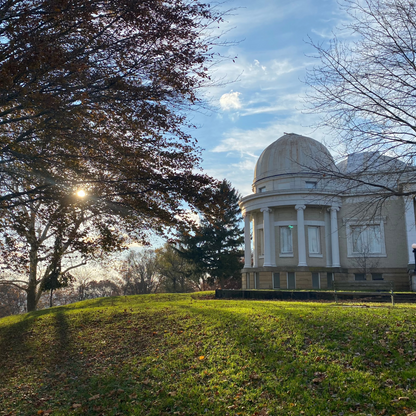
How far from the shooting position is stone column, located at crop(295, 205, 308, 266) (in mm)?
29516

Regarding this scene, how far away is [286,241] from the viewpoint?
101ft

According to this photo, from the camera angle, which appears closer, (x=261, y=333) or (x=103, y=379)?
(x=103, y=379)

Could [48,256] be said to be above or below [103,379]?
above

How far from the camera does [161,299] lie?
896 inches

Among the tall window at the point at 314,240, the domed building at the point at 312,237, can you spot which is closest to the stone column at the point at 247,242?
the domed building at the point at 312,237

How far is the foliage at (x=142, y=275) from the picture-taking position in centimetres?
5334

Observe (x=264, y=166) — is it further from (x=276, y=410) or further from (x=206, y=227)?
(x=276, y=410)

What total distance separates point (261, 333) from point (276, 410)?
11.0 ft

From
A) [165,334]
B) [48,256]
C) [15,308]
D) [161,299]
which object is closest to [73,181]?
[48,256]

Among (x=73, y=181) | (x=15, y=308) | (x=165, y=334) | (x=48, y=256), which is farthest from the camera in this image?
(x=15, y=308)

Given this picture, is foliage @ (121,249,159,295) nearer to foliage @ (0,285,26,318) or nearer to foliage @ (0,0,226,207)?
foliage @ (0,285,26,318)

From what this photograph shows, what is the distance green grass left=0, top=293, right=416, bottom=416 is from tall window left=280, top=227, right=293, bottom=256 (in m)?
18.8

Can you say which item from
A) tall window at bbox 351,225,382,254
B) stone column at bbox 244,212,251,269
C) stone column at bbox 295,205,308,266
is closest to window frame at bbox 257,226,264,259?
stone column at bbox 244,212,251,269

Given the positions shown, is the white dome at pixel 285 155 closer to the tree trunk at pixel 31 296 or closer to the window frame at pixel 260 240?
the window frame at pixel 260 240
